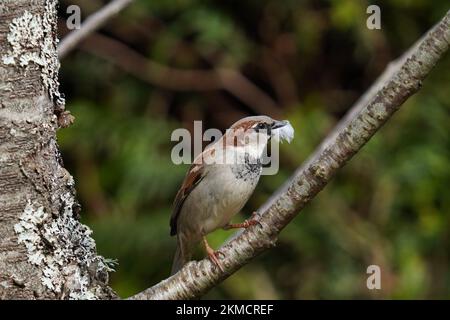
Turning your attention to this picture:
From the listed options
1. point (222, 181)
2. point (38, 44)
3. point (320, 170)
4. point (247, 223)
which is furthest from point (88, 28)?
point (320, 170)

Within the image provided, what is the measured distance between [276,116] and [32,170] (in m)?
2.93

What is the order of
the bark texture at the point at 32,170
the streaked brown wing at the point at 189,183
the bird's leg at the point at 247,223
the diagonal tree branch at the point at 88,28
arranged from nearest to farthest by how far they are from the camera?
the bark texture at the point at 32,170 → the bird's leg at the point at 247,223 → the diagonal tree branch at the point at 88,28 → the streaked brown wing at the point at 189,183

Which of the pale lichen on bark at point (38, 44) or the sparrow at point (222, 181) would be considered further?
the sparrow at point (222, 181)

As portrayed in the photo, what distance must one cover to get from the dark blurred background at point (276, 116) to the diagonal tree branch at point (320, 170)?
81.3 inches

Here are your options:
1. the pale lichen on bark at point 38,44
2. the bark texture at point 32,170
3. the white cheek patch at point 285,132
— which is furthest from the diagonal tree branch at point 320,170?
the white cheek patch at point 285,132

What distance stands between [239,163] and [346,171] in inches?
76.3

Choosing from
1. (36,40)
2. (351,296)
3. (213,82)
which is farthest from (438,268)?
(36,40)

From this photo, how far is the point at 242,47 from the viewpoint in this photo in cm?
481

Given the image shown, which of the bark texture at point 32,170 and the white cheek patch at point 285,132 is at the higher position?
the white cheek patch at point 285,132

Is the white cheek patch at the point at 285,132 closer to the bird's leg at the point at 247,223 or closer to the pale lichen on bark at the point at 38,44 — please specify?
the bird's leg at the point at 247,223

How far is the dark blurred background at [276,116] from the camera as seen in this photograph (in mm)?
4488

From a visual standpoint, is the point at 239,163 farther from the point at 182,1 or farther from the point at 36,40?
the point at 182,1

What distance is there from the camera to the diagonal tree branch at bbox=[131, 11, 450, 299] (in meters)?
2.00

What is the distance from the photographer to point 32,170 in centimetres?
199
